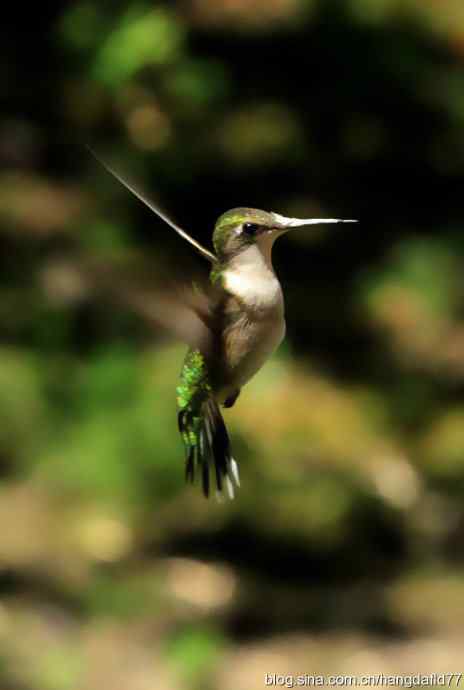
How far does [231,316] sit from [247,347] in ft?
0.05

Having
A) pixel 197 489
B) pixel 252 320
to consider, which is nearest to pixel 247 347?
pixel 252 320

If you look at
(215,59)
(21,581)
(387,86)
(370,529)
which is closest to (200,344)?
(215,59)

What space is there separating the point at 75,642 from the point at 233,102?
1.48 metres

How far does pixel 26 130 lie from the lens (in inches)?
158

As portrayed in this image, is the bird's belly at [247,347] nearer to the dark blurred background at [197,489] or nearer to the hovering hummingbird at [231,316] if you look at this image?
the hovering hummingbird at [231,316]

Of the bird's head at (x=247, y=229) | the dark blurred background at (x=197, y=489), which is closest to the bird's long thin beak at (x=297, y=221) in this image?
the bird's head at (x=247, y=229)

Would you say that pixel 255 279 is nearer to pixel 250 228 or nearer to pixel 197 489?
pixel 250 228

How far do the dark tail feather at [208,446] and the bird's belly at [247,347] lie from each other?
0.02 metres

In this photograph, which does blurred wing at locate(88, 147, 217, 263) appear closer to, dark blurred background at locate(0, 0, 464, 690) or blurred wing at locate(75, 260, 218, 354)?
blurred wing at locate(75, 260, 218, 354)

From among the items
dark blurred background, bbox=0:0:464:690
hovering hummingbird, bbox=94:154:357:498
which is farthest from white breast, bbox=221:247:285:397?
dark blurred background, bbox=0:0:464:690

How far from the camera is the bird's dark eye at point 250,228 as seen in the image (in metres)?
0.34

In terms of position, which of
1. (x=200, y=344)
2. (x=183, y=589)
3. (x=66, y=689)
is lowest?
(x=200, y=344)

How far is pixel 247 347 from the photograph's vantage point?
351 millimetres

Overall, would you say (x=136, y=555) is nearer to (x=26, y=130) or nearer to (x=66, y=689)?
(x=66, y=689)
